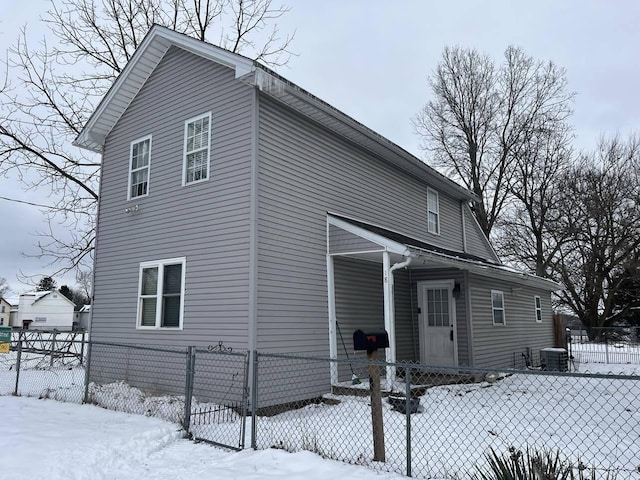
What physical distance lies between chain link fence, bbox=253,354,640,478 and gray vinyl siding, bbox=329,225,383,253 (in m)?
2.27

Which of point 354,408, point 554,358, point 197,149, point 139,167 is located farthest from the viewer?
point 554,358

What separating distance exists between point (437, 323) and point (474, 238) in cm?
653

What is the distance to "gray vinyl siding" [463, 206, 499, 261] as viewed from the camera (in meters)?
17.6

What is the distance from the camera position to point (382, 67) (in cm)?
2219

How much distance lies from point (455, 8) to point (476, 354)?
10366mm

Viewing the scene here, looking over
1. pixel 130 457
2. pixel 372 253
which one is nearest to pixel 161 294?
pixel 372 253

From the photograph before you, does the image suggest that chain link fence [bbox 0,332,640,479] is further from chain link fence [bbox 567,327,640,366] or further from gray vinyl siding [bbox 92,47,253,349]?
chain link fence [bbox 567,327,640,366]

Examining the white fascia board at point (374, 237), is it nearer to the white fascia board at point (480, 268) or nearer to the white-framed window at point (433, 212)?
the white fascia board at point (480, 268)

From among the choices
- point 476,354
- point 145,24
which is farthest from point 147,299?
point 145,24

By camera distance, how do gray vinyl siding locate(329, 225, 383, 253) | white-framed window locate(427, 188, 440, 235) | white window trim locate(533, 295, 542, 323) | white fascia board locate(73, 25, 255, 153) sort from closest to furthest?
white fascia board locate(73, 25, 255, 153) → gray vinyl siding locate(329, 225, 383, 253) → white-framed window locate(427, 188, 440, 235) → white window trim locate(533, 295, 542, 323)

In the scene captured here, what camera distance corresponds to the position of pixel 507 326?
49.3 feet

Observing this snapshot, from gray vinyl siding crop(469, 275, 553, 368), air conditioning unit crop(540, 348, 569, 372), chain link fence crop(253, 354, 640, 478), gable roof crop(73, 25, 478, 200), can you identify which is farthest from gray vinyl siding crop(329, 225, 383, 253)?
air conditioning unit crop(540, 348, 569, 372)

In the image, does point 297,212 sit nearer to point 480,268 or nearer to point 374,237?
point 374,237

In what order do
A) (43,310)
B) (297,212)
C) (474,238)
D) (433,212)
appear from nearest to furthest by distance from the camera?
(297,212) < (433,212) < (474,238) < (43,310)
